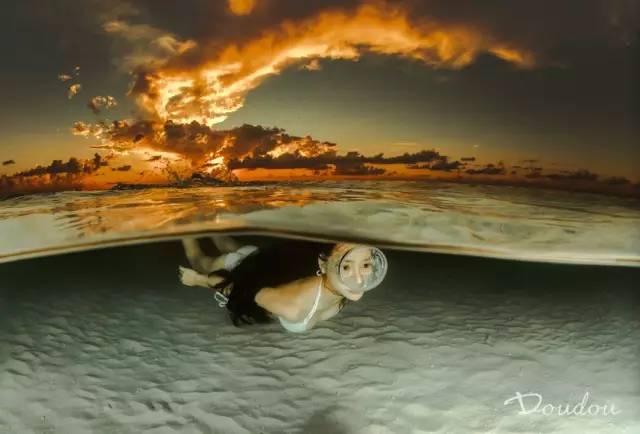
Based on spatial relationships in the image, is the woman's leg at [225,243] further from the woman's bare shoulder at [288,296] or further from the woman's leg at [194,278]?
the woman's bare shoulder at [288,296]

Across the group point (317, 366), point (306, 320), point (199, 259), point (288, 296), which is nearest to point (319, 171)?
point (288, 296)

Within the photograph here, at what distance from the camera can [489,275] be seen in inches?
436

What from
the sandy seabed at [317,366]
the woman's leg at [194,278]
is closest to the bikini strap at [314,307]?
the sandy seabed at [317,366]

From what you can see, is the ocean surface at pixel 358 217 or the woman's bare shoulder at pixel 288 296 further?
the woman's bare shoulder at pixel 288 296

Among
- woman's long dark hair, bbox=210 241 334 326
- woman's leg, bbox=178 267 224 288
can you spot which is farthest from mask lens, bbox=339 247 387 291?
woman's leg, bbox=178 267 224 288

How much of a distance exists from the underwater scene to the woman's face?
20 millimetres

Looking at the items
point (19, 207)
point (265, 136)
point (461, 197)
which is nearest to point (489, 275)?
point (461, 197)

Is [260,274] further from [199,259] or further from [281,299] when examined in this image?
[199,259]

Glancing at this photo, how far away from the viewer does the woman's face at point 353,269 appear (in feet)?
14.2

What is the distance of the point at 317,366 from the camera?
4.99m

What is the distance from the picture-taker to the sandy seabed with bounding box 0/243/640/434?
397 centimetres

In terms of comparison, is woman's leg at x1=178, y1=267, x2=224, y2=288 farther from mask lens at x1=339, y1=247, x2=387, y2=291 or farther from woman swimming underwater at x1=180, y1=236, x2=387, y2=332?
mask lens at x1=339, y1=247, x2=387, y2=291

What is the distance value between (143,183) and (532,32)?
12.7ft

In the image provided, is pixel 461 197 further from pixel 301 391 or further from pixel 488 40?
pixel 301 391
